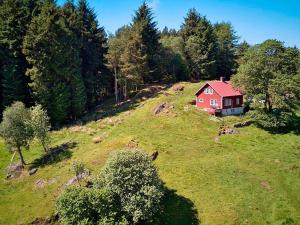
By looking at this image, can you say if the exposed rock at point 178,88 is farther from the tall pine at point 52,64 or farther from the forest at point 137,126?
the tall pine at point 52,64

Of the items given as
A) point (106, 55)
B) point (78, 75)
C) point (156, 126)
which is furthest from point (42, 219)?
point (106, 55)

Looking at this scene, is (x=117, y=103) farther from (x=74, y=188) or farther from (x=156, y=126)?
(x=74, y=188)

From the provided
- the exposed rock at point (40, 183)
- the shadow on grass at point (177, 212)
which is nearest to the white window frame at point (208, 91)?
the shadow on grass at point (177, 212)

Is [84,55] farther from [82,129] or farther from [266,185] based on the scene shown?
[266,185]

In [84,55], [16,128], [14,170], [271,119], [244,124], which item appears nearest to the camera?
[16,128]

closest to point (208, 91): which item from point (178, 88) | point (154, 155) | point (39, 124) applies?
point (178, 88)
